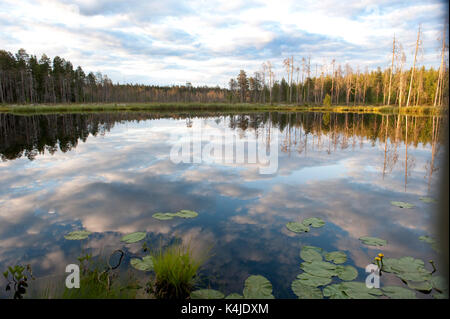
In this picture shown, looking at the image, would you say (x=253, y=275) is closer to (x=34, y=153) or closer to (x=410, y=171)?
(x=410, y=171)

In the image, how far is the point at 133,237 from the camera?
189 inches

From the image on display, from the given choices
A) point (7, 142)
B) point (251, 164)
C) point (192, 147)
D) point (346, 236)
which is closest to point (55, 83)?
point (7, 142)

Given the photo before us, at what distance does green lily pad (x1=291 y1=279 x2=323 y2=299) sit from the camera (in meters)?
3.31

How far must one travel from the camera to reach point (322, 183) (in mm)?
8141

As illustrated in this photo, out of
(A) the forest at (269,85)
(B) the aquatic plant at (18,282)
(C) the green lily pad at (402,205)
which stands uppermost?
(A) the forest at (269,85)

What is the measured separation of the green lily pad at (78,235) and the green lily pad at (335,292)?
155 inches

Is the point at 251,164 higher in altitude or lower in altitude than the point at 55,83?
lower

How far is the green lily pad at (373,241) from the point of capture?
462 cm

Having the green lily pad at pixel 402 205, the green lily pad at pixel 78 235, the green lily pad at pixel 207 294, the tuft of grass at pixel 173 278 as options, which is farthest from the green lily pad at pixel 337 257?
the green lily pad at pixel 78 235

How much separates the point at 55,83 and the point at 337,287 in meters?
88.8

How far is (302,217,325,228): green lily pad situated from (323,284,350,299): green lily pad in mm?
1852

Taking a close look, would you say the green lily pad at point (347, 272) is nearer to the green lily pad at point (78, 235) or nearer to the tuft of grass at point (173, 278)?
the tuft of grass at point (173, 278)

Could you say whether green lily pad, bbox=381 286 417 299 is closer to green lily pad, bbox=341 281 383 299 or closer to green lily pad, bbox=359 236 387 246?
green lily pad, bbox=341 281 383 299
